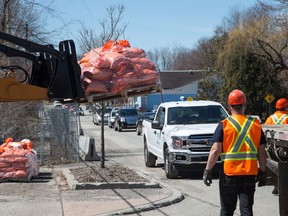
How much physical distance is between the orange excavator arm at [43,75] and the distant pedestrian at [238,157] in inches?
71.5

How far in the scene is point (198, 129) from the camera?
1353 cm

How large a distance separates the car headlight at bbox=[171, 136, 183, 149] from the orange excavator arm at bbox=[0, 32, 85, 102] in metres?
7.53

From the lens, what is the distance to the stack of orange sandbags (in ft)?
22.9

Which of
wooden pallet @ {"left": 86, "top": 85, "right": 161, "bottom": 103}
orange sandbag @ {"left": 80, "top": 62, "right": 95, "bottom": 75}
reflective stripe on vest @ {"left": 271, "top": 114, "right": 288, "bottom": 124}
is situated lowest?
reflective stripe on vest @ {"left": 271, "top": 114, "right": 288, "bottom": 124}

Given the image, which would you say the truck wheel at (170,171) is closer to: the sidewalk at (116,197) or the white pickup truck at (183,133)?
the white pickup truck at (183,133)

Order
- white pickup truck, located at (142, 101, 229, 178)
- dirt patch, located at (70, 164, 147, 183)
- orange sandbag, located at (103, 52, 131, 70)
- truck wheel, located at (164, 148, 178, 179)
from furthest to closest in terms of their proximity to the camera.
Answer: truck wheel, located at (164, 148, 178, 179) → white pickup truck, located at (142, 101, 229, 178) → dirt patch, located at (70, 164, 147, 183) → orange sandbag, located at (103, 52, 131, 70)

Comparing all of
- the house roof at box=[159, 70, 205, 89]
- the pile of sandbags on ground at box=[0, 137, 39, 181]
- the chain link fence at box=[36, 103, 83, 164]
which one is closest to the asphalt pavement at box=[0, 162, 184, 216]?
the pile of sandbags on ground at box=[0, 137, 39, 181]

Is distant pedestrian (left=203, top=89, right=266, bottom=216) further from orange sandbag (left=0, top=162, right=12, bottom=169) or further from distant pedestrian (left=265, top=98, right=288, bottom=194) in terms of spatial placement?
orange sandbag (left=0, top=162, right=12, bottom=169)

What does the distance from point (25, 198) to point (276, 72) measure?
118 feet

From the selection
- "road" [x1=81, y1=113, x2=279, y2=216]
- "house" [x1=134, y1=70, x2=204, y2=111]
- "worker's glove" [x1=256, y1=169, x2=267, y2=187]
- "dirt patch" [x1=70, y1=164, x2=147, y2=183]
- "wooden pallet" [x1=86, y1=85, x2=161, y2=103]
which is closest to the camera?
"worker's glove" [x1=256, y1=169, x2=267, y2=187]

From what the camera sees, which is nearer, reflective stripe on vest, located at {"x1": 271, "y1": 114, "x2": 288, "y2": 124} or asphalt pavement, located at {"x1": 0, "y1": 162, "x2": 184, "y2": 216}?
asphalt pavement, located at {"x1": 0, "y1": 162, "x2": 184, "y2": 216}

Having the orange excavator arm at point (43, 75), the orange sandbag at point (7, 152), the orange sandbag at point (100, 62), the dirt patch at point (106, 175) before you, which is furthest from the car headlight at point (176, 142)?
the orange excavator arm at point (43, 75)

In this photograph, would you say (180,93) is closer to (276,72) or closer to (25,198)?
(276,72)

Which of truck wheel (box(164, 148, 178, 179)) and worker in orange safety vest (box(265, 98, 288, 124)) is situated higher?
worker in orange safety vest (box(265, 98, 288, 124))
